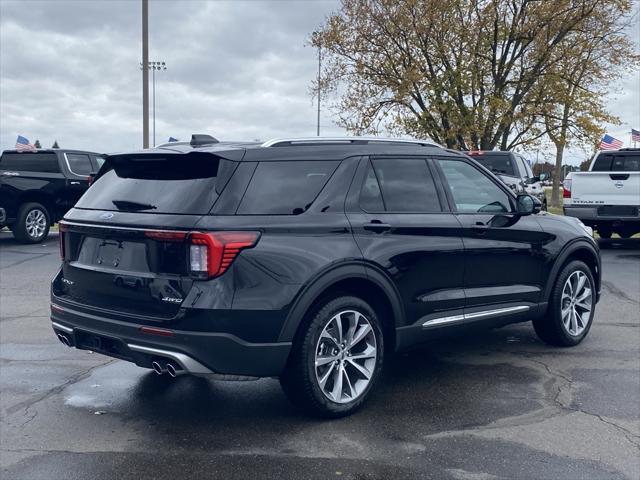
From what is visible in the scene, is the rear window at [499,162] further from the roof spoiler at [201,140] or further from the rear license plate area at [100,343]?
the rear license plate area at [100,343]

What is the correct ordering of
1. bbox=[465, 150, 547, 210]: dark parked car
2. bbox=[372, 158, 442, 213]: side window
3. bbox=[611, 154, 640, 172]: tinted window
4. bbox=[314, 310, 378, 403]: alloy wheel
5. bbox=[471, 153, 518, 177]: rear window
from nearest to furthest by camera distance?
bbox=[314, 310, 378, 403]: alloy wheel, bbox=[372, 158, 442, 213]: side window, bbox=[611, 154, 640, 172]: tinted window, bbox=[465, 150, 547, 210]: dark parked car, bbox=[471, 153, 518, 177]: rear window

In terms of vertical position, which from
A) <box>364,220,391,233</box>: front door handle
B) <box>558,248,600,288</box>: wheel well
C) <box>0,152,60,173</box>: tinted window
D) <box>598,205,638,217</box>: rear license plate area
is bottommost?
<box>558,248,600,288</box>: wheel well

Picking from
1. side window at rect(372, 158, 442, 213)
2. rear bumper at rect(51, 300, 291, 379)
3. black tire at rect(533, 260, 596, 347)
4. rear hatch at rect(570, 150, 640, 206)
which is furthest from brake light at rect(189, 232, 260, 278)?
rear hatch at rect(570, 150, 640, 206)

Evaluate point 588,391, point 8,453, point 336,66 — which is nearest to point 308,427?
point 8,453

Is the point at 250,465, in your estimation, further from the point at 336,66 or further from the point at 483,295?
the point at 336,66

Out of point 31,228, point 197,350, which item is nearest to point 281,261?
point 197,350

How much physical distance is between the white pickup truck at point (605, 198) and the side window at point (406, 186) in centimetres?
942

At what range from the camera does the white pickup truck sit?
1366 centimetres

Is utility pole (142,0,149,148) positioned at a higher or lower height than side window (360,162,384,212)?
higher

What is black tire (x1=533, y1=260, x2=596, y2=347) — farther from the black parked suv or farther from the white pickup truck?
the white pickup truck

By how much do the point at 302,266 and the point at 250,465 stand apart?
1.12m

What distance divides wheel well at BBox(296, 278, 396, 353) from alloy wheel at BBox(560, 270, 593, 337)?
209cm

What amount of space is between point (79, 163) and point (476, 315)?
12.4 metres

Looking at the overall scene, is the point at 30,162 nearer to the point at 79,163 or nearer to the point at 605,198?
the point at 79,163
